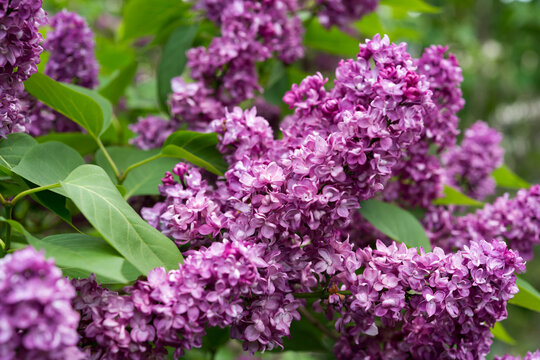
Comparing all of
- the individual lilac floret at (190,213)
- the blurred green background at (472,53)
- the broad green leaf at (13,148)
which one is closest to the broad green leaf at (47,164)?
the broad green leaf at (13,148)

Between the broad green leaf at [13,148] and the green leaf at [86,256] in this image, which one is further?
the broad green leaf at [13,148]

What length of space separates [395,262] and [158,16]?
1.02 meters

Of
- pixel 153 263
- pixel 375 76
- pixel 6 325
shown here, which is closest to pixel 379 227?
pixel 375 76

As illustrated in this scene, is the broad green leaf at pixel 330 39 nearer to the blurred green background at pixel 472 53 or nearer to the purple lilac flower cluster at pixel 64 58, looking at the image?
the blurred green background at pixel 472 53

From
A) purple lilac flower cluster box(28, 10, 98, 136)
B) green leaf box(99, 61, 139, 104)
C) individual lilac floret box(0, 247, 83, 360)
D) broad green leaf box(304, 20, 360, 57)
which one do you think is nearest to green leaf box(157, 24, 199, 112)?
green leaf box(99, 61, 139, 104)

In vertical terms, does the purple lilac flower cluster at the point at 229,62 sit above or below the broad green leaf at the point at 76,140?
above

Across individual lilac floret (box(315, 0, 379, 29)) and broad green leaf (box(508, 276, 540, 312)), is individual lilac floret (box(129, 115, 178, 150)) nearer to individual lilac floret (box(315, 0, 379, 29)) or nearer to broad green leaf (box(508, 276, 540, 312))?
individual lilac floret (box(315, 0, 379, 29))

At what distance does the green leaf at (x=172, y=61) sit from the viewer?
4.29 ft

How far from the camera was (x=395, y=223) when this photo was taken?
965 mm

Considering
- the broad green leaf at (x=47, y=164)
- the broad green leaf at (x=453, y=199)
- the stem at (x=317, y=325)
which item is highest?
the broad green leaf at (x=47, y=164)

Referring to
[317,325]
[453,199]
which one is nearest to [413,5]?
[453,199]

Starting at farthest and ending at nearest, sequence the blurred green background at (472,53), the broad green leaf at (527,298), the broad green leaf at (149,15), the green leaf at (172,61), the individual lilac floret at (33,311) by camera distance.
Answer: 1. the blurred green background at (472,53)
2. the broad green leaf at (149,15)
3. the green leaf at (172,61)
4. the broad green leaf at (527,298)
5. the individual lilac floret at (33,311)

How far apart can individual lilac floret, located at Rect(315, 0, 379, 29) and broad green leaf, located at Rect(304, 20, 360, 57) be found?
184 mm

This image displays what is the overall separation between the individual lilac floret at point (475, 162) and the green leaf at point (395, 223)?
0.41 meters
